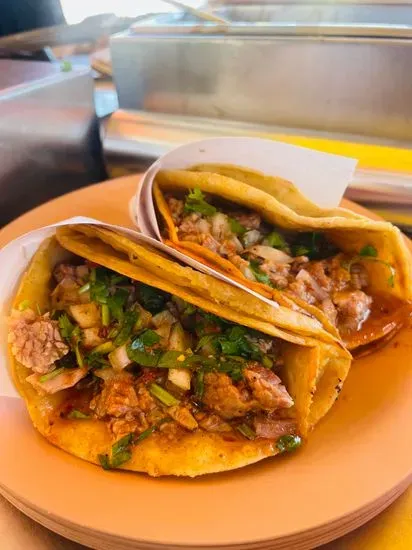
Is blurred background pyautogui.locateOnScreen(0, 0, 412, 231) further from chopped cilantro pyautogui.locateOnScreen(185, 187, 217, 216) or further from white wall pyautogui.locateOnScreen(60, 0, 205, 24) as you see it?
white wall pyautogui.locateOnScreen(60, 0, 205, 24)

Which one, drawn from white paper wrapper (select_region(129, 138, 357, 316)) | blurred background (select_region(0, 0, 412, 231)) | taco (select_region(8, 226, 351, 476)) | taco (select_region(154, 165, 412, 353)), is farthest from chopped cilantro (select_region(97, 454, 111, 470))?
blurred background (select_region(0, 0, 412, 231))

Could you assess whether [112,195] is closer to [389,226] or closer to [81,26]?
[389,226]

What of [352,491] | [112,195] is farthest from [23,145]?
[352,491]

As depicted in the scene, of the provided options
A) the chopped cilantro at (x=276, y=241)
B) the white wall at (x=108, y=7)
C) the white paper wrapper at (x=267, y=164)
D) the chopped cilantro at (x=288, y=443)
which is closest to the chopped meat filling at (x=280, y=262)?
the chopped cilantro at (x=276, y=241)

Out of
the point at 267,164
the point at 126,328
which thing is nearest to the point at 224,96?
the point at 267,164

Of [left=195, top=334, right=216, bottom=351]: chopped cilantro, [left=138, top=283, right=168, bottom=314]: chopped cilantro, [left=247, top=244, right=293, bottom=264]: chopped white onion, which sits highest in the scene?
[left=247, top=244, right=293, bottom=264]: chopped white onion

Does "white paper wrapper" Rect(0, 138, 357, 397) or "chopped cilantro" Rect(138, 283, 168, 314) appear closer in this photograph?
"chopped cilantro" Rect(138, 283, 168, 314)

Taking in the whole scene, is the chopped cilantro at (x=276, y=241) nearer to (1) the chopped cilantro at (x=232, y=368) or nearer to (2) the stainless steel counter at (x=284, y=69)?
(1) the chopped cilantro at (x=232, y=368)

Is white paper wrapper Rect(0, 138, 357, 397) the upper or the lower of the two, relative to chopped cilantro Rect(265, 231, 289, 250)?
upper

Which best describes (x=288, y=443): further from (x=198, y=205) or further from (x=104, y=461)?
(x=198, y=205)
